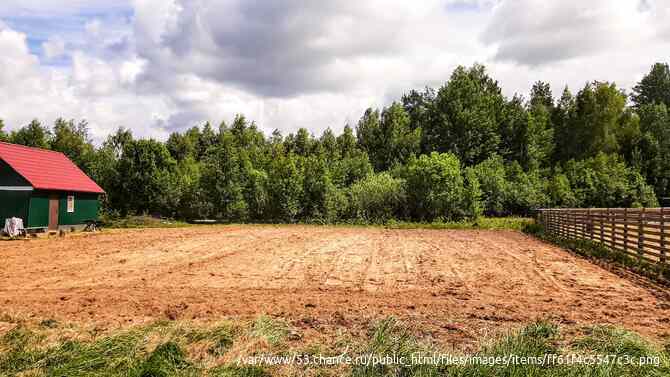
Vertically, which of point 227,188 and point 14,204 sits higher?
point 227,188

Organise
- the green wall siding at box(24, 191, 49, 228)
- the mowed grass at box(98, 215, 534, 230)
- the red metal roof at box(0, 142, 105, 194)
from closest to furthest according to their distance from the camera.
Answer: the green wall siding at box(24, 191, 49, 228), the red metal roof at box(0, 142, 105, 194), the mowed grass at box(98, 215, 534, 230)

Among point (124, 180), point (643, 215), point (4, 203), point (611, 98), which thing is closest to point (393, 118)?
point (611, 98)

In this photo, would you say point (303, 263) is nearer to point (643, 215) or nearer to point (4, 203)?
point (643, 215)

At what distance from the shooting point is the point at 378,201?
127 ft

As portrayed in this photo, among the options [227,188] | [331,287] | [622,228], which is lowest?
[331,287]

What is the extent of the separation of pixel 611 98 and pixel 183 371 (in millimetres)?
61469

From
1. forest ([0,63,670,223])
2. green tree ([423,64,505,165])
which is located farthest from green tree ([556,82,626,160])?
green tree ([423,64,505,165])

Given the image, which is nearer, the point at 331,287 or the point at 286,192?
the point at 331,287

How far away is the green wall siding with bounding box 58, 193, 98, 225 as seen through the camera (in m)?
27.1

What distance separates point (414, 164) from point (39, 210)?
82.8 ft

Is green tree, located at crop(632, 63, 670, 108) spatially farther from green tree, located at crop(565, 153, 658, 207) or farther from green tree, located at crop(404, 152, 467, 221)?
green tree, located at crop(404, 152, 467, 221)

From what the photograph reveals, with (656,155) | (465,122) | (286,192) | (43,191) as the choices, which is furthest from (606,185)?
(43,191)

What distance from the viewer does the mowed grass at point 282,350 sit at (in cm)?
510

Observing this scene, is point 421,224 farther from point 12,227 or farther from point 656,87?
point 656,87
